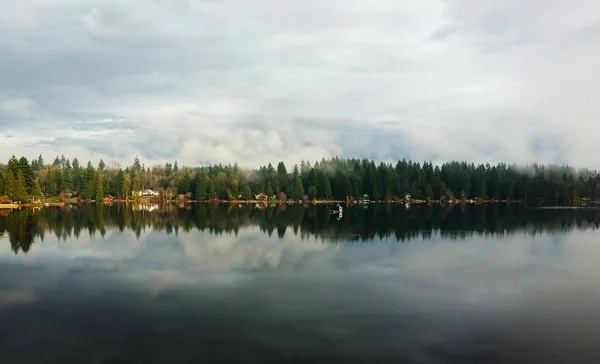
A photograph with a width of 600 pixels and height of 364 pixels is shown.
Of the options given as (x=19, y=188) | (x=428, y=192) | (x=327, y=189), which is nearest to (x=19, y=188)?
(x=19, y=188)

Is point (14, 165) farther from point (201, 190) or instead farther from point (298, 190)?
point (298, 190)

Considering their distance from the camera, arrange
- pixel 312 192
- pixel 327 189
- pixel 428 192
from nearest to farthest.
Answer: pixel 428 192, pixel 327 189, pixel 312 192

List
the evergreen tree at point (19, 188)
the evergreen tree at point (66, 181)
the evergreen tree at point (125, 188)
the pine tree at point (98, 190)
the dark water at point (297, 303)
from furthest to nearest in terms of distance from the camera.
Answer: the evergreen tree at point (125, 188), the pine tree at point (98, 190), the evergreen tree at point (66, 181), the evergreen tree at point (19, 188), the dark water at point (297, 303)

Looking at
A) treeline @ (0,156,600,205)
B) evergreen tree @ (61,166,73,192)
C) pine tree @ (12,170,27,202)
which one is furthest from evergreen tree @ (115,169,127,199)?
pine tree @ (12,170,27,202)

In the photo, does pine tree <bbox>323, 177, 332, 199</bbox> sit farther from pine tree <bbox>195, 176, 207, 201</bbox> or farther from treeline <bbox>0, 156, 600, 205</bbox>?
pine tree <bbox>195, 176, 207, 201</bbox>

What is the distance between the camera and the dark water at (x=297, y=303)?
1578cm

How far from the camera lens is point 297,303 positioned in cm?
2117

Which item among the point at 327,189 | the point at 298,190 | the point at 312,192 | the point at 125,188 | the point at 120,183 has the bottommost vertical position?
the point at 312,192

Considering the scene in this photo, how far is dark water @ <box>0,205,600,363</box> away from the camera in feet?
51.8

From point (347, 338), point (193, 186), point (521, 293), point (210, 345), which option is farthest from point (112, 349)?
point (193, 186)

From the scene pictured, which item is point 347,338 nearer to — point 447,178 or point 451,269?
point 451,269

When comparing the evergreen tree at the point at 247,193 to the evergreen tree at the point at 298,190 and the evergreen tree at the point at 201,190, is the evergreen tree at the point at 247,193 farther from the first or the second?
the evergreen tree at the point at 298,190

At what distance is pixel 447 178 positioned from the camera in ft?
529

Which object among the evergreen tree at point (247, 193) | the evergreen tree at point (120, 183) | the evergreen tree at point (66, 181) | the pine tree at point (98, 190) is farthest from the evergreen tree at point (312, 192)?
the evergreen tree at point (66, 181)
